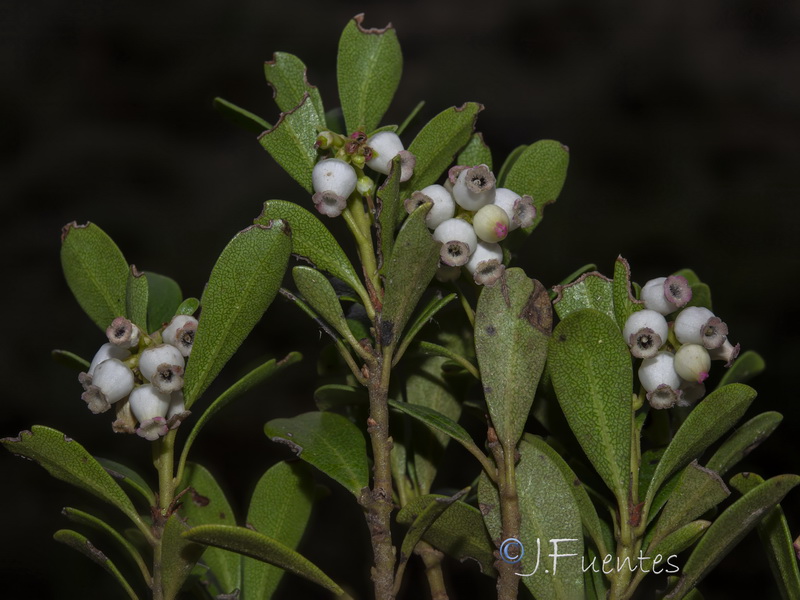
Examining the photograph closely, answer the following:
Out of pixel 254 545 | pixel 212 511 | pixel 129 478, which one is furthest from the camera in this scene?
pixel 212 511

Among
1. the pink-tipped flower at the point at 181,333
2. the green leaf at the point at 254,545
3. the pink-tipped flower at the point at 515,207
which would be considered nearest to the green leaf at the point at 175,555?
the green leaf at the point at 254,545

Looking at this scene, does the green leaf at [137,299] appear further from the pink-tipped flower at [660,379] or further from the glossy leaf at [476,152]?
the pink-tipped flower at [660,379]

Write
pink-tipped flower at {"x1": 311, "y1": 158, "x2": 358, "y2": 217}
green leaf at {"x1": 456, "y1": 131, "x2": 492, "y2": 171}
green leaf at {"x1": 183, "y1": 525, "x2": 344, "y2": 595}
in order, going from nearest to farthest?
green leaf at {"x1": 183, "y1": 525, "x2": 344, "y2": 595}, pink-tipped flower at {"x1": 311, "y1": 158, "x2": 358, "y2": 217}, green leaf at {"x1": 456, "y1": 131, "x2": 492, "y2": 171}

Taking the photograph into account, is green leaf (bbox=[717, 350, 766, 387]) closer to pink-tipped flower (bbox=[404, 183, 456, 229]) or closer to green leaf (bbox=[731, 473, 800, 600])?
green leaf (bbox=[731, 473, 800, 600])

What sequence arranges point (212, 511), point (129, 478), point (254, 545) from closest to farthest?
point (254, 545)
point (129, 478)
point (212, 511)

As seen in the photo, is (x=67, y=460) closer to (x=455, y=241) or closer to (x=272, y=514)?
(x=272, y=514)

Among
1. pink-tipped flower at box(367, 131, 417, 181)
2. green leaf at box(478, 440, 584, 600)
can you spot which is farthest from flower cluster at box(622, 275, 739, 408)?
pink-tipped flower at box(367, 131, 417, 181)

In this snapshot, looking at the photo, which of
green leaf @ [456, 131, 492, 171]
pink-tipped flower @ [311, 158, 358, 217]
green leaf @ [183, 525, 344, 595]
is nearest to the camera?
green leaf @ [183, 525, 344, 595]

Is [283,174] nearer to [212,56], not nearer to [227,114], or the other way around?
[212,56]

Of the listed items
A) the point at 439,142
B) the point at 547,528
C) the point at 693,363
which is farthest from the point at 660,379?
the point at 439,142
